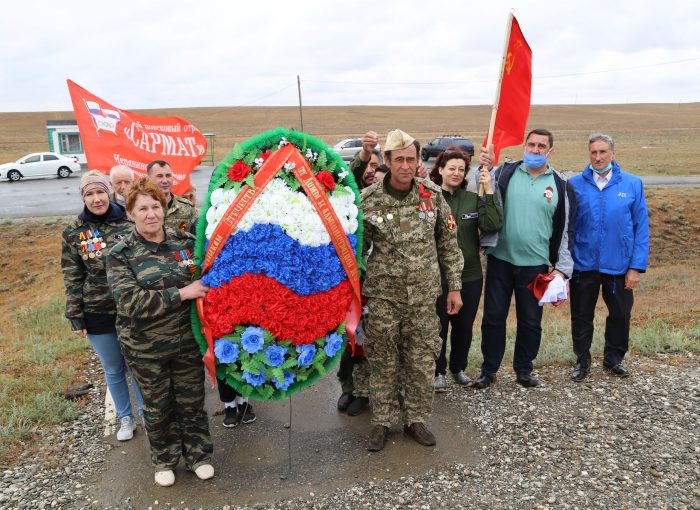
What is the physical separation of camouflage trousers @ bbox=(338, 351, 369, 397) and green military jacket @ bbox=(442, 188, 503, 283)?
1.10 meters

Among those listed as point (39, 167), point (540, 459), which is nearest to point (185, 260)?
point (540, 459)

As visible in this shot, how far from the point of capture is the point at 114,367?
15.2 feet

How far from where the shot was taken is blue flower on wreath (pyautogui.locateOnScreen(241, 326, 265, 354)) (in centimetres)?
360

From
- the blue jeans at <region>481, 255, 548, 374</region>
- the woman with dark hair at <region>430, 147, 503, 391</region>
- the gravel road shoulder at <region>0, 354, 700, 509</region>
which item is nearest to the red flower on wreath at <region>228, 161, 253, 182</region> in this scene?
the woman with dark hair at <region>430, 147, 503, 391</region>

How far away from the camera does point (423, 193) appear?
4.33 metres

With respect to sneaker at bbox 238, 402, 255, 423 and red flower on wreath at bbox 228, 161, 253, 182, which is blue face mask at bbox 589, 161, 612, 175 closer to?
red flower on wreath at bbox 228, 161, 253, 182

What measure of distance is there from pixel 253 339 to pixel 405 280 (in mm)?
1317

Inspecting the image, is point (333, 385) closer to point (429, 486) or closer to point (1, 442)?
Result: point (429, 486)

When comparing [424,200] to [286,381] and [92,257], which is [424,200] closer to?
[286,381]

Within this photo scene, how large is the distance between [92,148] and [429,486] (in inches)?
194

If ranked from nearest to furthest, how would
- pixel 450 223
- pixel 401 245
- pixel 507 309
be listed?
pixel 401 245 → pixel 450 223 → pixel 507 309

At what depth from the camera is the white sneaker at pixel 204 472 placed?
408cm

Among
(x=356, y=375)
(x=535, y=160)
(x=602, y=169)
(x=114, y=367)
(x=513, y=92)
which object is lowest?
(x=356, y=375)

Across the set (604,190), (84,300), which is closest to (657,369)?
(604,190)
